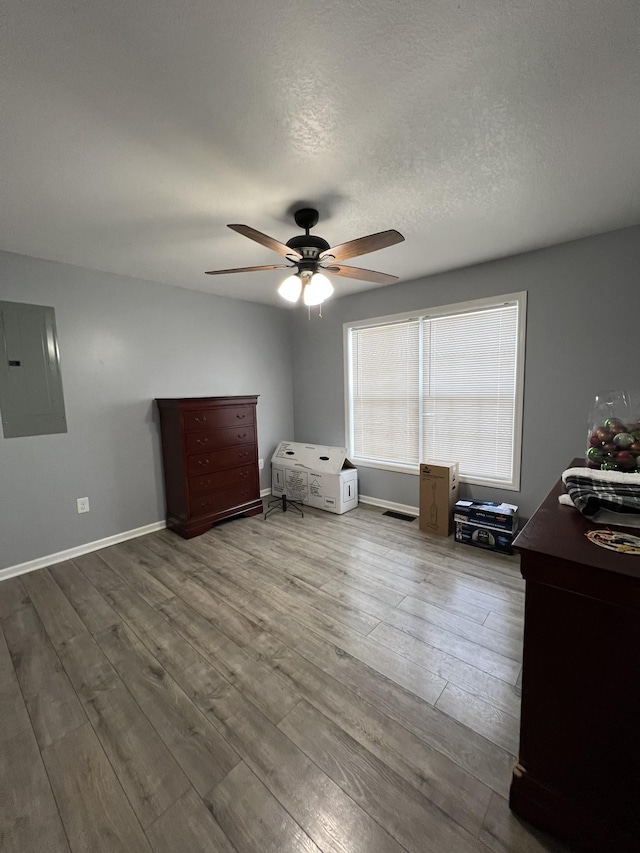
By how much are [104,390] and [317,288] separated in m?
2.18

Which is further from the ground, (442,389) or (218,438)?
(442,389)

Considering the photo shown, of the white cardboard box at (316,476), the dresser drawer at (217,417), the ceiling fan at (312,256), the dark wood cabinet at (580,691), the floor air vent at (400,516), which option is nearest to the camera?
the dark wood cabinet at (580,691)

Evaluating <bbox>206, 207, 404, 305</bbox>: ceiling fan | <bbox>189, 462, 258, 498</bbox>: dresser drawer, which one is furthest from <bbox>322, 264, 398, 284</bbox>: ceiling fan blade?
<bbox>189, 462, 258, 498</bbox>: dresser drawer

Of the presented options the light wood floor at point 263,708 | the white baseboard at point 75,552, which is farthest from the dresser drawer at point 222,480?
the light wood floor at point 263,708

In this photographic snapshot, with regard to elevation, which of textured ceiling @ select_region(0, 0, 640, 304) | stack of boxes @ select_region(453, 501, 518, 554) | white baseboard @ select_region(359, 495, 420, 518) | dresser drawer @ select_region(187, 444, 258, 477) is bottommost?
white baseboard @ select_region(359, 495, 420, 518)

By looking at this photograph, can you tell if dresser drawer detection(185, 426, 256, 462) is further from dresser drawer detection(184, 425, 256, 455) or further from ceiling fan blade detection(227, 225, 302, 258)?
ceiling fan blade detection(227, 225, 302, 258)

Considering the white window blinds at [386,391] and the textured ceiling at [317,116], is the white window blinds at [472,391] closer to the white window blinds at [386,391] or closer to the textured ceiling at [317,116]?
the white window blinds at [386,391]

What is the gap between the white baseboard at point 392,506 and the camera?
352 cm

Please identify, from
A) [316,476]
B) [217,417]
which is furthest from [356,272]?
[316,476]

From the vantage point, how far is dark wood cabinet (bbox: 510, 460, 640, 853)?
839mm

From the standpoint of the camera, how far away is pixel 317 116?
1293mm

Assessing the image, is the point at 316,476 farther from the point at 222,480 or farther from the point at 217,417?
the point at 217,417

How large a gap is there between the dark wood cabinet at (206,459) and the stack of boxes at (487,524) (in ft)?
6.85

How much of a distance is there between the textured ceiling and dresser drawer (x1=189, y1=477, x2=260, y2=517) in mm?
2209
